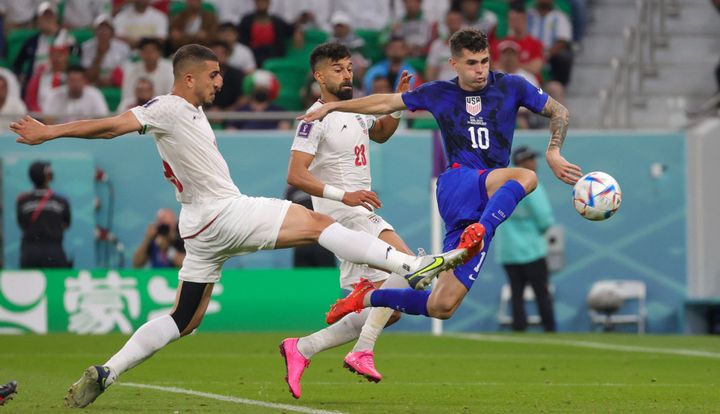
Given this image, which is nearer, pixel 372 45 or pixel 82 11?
pixel 372 45

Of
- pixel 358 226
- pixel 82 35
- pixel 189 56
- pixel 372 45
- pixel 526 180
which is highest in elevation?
pixel 82 35

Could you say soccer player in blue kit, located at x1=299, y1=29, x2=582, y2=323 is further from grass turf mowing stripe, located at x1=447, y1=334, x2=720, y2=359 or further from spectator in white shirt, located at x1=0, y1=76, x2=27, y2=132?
spectator in white shirt, located at x1=0, y1=76, x2=27, y2=132

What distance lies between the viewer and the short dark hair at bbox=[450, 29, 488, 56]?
9391 millimetres

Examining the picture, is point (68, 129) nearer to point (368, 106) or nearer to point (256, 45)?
point (368, 106)

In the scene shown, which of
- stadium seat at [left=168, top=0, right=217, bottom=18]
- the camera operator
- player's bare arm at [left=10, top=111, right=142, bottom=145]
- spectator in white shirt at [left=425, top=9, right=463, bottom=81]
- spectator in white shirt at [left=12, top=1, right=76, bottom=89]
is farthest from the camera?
stadium seat at [left=168, top=0, right=217, bottom=18]

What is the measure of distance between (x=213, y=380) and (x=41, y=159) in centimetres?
883

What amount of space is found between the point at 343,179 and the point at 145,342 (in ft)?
7.09

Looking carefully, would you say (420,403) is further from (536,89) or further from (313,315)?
(313,315)

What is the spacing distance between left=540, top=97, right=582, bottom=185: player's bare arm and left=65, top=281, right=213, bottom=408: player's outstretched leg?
7.56 feet

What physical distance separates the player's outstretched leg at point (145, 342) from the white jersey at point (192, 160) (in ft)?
1.31

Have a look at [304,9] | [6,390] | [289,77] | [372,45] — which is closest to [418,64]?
[372,45]

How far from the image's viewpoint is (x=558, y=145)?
9.22 meters

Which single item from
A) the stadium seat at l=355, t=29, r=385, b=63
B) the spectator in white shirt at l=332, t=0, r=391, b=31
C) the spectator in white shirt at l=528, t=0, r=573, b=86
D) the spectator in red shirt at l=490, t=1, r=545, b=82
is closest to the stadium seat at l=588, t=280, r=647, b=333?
the spectator in red shirt at l=490, t=1, r=545, b=82

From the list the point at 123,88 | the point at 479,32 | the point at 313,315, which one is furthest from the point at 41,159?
the point at 479,32
